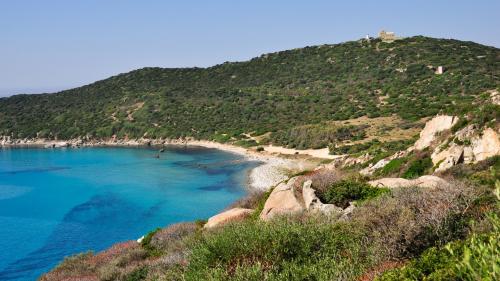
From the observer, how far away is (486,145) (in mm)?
24297

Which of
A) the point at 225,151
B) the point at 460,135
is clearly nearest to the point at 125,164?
the point at 225,151

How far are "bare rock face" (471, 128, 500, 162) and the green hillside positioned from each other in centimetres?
4346

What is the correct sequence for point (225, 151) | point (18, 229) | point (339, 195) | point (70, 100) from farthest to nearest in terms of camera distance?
point (70, 100)
point (225, 151)
point (18, 229)
point (339, 195)

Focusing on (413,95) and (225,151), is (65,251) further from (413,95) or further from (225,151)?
(413,95)

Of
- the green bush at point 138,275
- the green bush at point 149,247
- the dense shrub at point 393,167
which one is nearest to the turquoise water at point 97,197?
the green bush at point 149,247

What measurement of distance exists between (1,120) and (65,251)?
94644mm

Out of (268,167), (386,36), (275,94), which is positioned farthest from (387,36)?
(268,167)

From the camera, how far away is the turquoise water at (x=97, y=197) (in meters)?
35.8

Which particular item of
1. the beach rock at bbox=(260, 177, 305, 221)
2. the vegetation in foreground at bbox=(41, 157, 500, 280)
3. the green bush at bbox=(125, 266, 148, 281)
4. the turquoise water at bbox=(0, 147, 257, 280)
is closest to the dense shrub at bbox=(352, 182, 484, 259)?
the vegetation in foreground at bbox=(41, 157, 500, 280)

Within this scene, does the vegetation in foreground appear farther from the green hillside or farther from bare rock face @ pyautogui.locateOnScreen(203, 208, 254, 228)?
the green hillside

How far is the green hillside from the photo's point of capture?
82.3 meters

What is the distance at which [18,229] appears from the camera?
40656 mm

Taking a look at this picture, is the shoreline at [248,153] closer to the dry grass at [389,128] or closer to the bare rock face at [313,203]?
the dry grass at [389,128]

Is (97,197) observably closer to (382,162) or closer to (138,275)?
(382,162)
